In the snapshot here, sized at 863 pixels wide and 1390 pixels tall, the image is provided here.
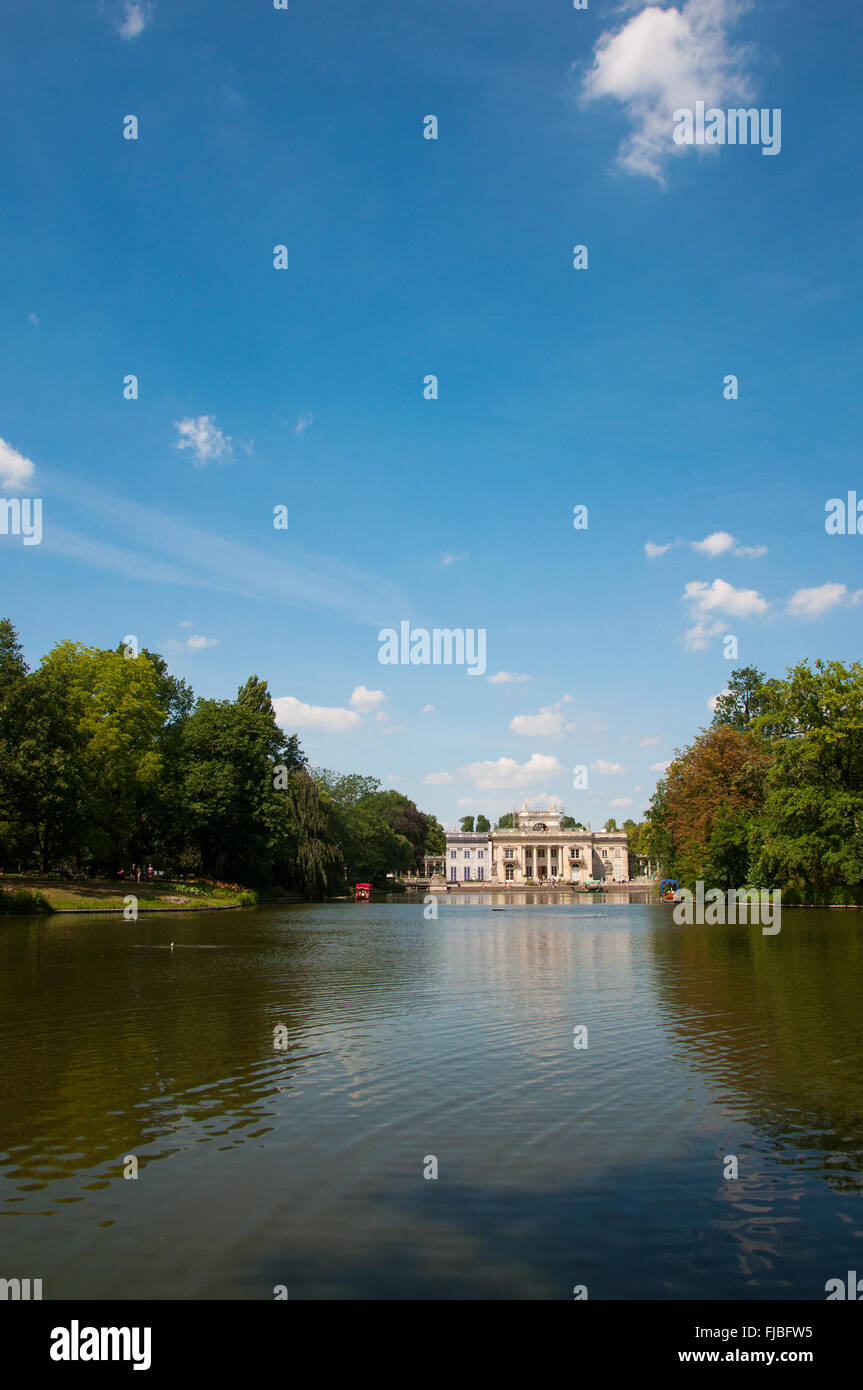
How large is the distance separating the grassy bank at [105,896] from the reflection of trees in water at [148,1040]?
58.1ft

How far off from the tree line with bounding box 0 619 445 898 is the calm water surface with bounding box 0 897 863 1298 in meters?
31.4

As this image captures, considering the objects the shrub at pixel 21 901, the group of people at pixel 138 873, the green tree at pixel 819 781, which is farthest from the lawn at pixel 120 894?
the green tree at pixel 819 781

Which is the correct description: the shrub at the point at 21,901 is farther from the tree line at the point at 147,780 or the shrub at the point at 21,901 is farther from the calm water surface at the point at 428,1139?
the calm water surface at the point at 428,1139

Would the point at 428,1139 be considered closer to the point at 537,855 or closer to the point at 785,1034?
the point at 785,1034

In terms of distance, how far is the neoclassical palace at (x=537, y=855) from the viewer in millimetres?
166125

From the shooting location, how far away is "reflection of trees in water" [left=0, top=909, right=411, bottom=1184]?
29.4ft

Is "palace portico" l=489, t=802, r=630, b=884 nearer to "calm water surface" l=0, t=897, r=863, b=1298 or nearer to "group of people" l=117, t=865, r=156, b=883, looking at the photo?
"group of people" l=117, t=865, r=156, b=883

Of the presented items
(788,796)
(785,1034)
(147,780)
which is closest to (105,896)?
(147,780)

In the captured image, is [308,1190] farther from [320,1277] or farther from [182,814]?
[182,814]

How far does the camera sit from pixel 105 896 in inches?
2045

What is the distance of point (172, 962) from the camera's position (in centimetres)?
2450

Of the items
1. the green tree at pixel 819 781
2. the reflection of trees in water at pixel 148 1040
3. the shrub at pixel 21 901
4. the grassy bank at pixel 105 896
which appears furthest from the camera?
the green tree at pixel 819 781

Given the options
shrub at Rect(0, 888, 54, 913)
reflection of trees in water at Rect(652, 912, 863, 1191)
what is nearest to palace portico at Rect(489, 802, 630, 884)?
shrub at Rect(0, 888, 54, 913)

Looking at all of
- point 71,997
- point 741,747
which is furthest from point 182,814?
point 71,997
